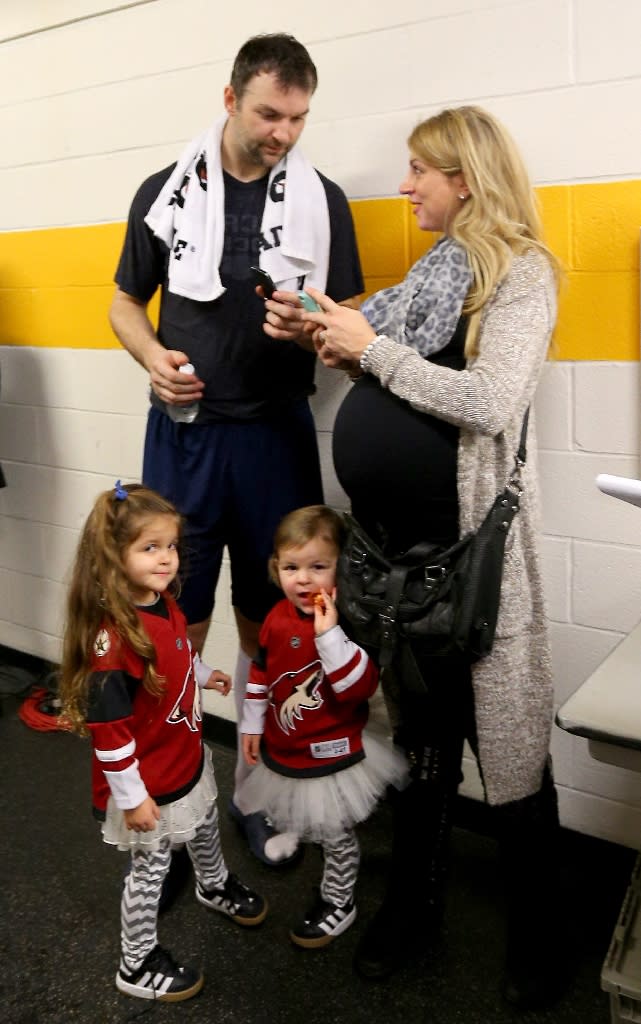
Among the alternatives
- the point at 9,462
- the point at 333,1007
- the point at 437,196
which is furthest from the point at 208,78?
→ the point at 333,1007

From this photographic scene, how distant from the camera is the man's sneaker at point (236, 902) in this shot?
1.97 metres

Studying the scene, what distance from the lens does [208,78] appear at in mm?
2312

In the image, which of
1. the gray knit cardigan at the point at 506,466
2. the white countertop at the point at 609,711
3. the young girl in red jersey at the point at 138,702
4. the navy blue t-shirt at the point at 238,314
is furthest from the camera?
the navy blue t-shirt at the point at 238,314

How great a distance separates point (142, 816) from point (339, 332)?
0.92m

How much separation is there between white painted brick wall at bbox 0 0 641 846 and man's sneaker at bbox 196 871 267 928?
64 cm

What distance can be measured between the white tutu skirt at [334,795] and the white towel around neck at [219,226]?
1007mm

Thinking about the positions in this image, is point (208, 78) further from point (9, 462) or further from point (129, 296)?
point (9, 462)

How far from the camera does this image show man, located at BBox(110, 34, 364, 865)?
1914mm

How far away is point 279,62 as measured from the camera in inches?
71.7

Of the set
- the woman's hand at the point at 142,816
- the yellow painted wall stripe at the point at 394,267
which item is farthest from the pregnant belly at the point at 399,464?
the woman's hand at the point at 142,816

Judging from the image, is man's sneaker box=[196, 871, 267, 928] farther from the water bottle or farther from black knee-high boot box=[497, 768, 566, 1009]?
the water bottle

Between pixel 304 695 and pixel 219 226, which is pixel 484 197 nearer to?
pixel 219 226

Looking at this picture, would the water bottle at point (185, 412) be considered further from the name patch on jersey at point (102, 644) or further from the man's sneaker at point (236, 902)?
the man's sneaker at point (236, 902)

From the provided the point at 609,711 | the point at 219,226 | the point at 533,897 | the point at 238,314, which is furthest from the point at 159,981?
the point at 219,226
